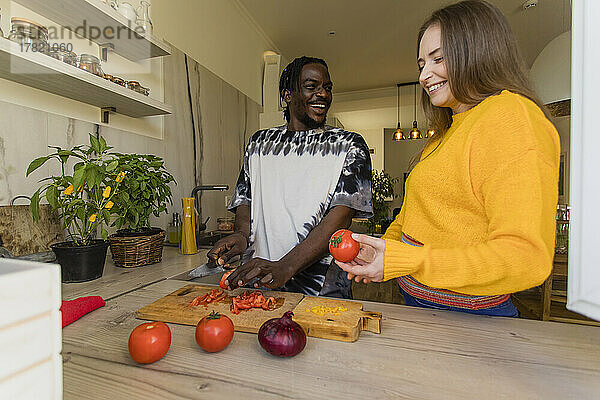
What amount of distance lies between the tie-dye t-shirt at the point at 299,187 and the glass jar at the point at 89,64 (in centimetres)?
60

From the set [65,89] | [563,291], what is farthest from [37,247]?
[563,291]

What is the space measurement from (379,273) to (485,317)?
12.1 inches

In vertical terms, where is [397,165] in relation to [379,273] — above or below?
above

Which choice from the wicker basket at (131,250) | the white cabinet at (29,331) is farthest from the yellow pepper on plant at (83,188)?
the white cabinet at (29,331)

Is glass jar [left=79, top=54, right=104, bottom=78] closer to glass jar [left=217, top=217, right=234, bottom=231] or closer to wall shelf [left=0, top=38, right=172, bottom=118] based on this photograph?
wall shelf [left=0, top=38, right=172, bottom=118]

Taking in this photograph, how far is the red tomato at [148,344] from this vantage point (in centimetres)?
59

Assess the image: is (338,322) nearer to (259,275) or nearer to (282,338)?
(282,338)

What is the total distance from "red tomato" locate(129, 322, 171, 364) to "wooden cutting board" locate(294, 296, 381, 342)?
260 mm

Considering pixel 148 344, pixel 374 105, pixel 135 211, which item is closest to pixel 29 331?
pixel 148 344

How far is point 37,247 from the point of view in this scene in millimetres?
1209

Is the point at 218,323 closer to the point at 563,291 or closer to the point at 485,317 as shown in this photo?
the point at 485,317

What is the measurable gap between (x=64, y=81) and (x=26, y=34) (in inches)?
6.9

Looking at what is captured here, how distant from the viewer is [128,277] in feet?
3.93

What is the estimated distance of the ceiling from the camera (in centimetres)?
312
